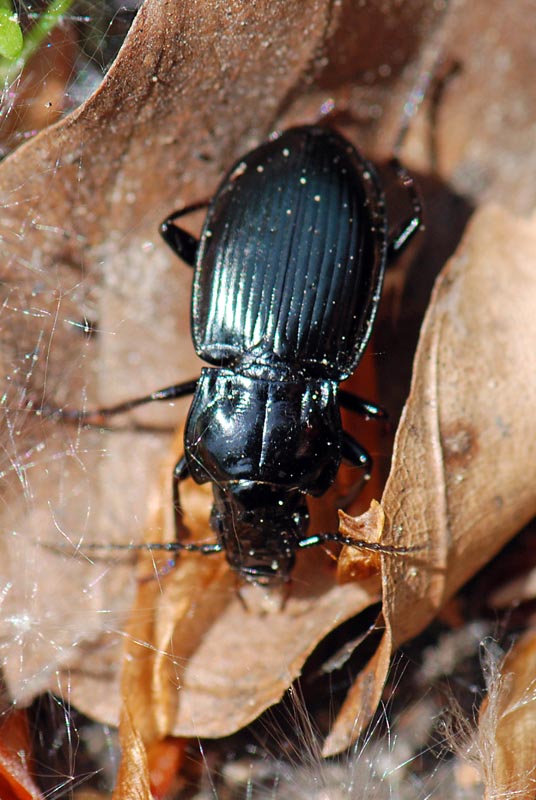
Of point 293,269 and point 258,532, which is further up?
point 293,269

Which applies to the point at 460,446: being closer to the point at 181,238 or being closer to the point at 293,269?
the point at 293,269

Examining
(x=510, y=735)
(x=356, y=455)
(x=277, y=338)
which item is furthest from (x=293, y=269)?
(x=510, y=735)

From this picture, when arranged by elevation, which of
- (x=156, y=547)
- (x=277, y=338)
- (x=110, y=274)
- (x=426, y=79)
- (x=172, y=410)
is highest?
(x=426, y=79)

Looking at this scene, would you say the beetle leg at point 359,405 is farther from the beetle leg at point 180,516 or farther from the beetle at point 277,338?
the beetle leg at point 180,516

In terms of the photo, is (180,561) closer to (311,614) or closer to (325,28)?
(311,614)

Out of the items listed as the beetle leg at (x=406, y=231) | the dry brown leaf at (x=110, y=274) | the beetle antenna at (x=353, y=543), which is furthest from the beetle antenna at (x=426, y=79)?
the beetle antenna at (x=353, y=543)

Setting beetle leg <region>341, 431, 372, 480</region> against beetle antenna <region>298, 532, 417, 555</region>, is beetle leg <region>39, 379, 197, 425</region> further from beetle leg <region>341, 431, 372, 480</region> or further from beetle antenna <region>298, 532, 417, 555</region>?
beetle antenna <region>298, 532, 417, 555</region>
